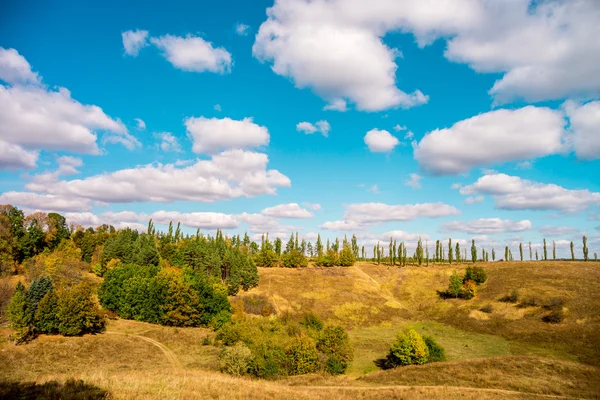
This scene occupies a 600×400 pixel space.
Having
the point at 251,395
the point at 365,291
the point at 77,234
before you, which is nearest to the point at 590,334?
the point at 365,291

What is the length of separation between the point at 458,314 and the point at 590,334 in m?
29.2

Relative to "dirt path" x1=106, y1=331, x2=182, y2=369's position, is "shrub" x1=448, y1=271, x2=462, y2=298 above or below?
above

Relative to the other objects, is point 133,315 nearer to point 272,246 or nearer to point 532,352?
point 532,352

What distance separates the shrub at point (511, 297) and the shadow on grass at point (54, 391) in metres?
99.4

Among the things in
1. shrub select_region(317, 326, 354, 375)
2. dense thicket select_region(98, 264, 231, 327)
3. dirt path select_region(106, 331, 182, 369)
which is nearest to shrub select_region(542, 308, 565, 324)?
shrub select_region(317, 326, 354, 375)

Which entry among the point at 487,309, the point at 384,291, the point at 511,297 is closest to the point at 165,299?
the point at 384,291

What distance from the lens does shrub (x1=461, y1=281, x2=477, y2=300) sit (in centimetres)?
9719

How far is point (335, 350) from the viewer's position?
179 ft

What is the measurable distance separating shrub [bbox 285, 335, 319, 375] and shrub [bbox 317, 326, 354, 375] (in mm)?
2560

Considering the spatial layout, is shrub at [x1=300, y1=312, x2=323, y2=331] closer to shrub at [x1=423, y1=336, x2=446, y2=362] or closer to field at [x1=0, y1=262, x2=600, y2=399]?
field at [x1=0, y1=262, x2=600, y2=399]

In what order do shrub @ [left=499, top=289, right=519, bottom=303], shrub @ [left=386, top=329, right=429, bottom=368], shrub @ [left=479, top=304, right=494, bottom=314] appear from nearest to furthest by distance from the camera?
shrub @ [left=386, top=329, right=429, bottom=368], shrub @ [left=479, top=304, right=494, bottom=314], shrub @ [left=499, top=289, right=519, bottom=303]

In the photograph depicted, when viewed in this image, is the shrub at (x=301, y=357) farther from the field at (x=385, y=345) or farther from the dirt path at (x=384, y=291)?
the dirt path at (x=384, y=291)

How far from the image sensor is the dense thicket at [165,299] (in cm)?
7706

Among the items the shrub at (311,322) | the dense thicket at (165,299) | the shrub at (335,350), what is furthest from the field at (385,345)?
the shrub at (311,322)
